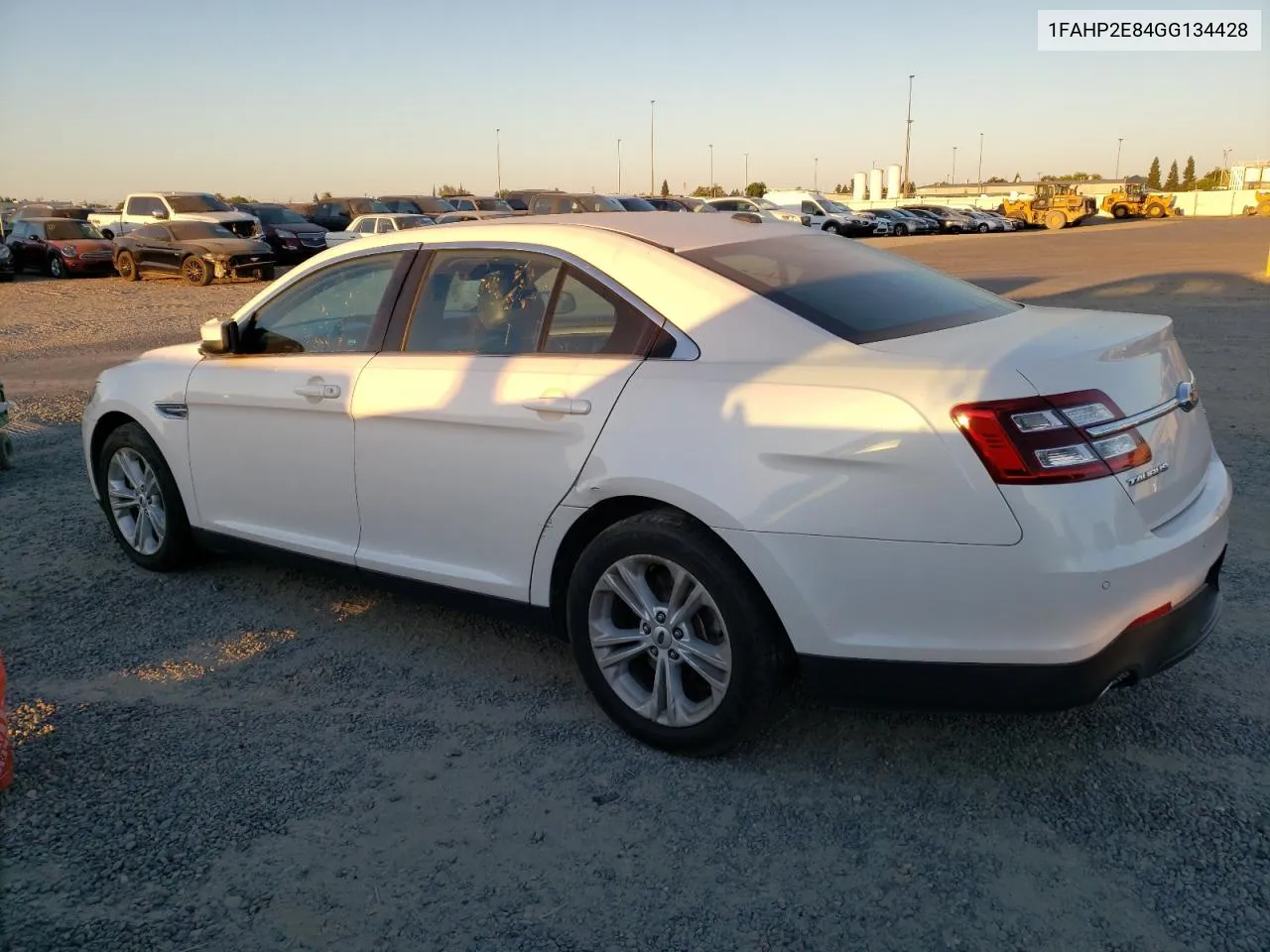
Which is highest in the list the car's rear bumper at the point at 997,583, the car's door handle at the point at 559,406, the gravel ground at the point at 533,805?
the car's door handle at the point at 559,406

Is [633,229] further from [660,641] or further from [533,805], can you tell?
[533,805]

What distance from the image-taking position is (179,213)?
2691 centimetres

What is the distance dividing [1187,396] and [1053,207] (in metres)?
57.7

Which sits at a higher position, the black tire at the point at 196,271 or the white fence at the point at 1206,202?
the white fence at the point at 1206,202

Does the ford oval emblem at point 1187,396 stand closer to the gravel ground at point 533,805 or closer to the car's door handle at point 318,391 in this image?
the gravel ground at point 533,805

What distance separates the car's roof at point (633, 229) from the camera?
12.1 feet

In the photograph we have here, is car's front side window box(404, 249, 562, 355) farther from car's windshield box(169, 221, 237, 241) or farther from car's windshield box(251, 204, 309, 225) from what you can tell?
car's windshield box(251, 204, 309, 225)

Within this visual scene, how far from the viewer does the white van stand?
42969 millimetres

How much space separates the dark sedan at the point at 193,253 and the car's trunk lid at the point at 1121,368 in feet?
73.4

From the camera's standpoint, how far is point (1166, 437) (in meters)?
2.96

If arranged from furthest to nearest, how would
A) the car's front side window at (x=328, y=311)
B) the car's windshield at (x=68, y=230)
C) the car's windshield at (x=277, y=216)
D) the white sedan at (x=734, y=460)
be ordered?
the car's windshield at (x=277, y=216) → the car's windshield at (x=68, y=230) → the car's front side window at (x=328, y=311) → the white sedan at (x=734, y=460)

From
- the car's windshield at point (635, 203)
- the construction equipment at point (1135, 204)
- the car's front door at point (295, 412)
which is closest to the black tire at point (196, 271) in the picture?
the car's windshield at point (635, 203)

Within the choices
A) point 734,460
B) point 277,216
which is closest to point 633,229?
point 734,460

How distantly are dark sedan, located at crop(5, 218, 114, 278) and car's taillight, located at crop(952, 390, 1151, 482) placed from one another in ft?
89.7
